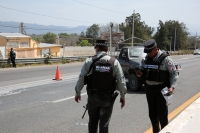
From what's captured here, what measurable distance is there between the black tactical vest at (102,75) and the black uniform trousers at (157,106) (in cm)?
102

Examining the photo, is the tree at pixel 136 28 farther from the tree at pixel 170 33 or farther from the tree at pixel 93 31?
the tree at pixel 93 31

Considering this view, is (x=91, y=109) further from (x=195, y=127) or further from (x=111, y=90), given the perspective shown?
(x=195, y=127)

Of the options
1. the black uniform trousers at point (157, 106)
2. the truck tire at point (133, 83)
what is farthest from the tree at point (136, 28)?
the black uniform trousers at point (157, 106)

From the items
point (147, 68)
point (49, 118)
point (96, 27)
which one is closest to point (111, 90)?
point (147, 68)

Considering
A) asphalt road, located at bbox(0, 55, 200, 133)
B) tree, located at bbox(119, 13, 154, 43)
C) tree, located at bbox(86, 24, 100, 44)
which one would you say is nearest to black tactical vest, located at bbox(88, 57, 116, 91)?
asphalt road, located at bbox(0, 55, 200, 133)

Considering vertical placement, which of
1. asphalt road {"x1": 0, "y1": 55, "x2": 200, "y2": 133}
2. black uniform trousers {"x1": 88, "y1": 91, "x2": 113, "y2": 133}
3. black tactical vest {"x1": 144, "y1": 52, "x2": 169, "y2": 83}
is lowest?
asphalt road {"x1": 0, "y1": 55, "x2": 200, "y2": 133}

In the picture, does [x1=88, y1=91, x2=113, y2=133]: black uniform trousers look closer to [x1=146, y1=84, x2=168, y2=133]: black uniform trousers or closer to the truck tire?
[x1=146, y1=84, x2=168, y2=133]: black uniform trousers

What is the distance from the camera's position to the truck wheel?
1010 centimetres

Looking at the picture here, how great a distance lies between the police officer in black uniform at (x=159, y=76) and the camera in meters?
4.62

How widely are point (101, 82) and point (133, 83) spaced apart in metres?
6.43

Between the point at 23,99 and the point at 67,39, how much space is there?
88759mm

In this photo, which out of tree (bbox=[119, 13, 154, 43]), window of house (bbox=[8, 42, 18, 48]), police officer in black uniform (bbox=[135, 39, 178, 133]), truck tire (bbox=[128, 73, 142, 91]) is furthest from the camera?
tree (bbox=[119, 13, 154, 43])

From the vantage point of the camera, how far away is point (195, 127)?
3977 mm

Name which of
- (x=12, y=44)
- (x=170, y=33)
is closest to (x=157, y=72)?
(x=12, y=44)
